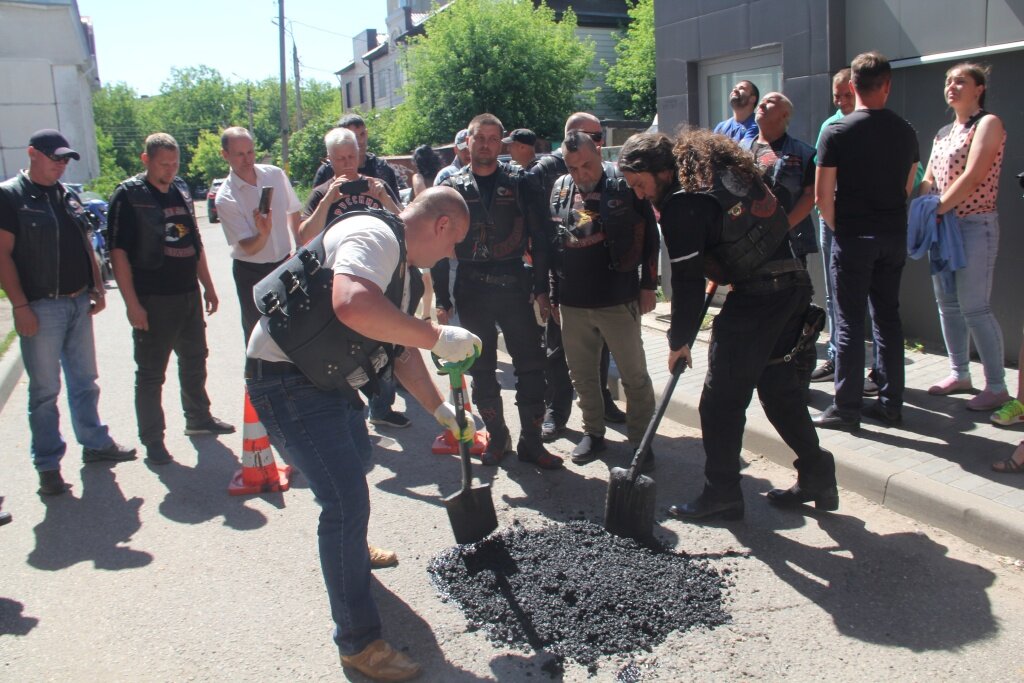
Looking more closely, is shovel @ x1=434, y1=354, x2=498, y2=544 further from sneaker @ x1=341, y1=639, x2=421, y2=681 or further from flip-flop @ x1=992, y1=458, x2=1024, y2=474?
flip-flop @ x1=992, y1=458, x2=1024, y2=474

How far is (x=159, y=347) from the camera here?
557cm

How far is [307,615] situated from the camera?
3.48 meters

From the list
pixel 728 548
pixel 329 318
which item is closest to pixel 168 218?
pixel 329 318

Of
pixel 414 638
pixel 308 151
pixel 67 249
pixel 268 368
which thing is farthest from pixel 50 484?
pixel 308 151

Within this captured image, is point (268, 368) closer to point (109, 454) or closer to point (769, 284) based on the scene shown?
point (769, 284)

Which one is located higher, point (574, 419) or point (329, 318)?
point (329, 318)

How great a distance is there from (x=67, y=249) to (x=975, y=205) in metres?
5.50

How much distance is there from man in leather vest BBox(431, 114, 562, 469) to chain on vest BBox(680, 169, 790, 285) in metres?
1.38

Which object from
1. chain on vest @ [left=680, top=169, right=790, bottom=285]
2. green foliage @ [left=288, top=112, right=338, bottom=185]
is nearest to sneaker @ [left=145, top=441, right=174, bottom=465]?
chain on vest @ [left=680, top=169, right=790, bottom=285]

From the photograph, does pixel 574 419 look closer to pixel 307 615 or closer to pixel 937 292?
pixel 937 292

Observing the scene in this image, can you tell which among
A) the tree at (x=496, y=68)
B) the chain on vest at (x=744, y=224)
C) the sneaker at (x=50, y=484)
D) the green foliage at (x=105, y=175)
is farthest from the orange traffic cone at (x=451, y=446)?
the green foliage at (x=105, y=175)

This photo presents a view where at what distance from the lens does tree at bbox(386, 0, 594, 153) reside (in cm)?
2439

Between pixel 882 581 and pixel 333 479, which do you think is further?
pixel 882 581

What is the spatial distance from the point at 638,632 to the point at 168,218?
400cm
